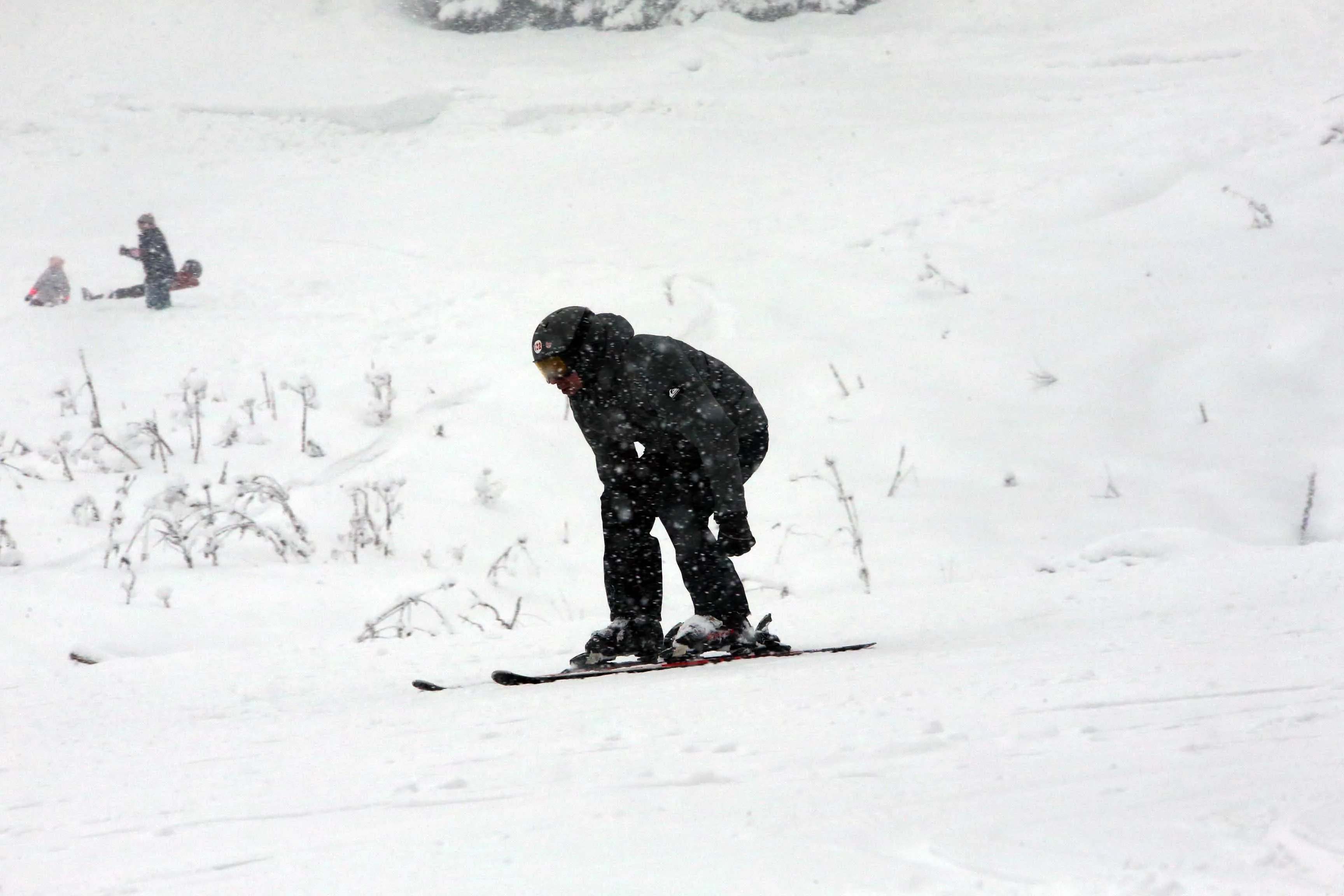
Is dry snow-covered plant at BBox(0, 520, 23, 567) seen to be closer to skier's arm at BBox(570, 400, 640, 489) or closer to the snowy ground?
the snowy ground

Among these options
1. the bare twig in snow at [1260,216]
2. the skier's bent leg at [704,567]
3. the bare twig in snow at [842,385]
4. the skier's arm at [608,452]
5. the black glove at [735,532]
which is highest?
the bare twig in snow at [1260,216]

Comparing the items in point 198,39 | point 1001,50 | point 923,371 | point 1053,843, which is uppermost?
point 198,39

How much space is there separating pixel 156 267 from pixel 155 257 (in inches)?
5.1

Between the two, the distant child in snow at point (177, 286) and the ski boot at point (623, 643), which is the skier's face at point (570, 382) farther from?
the distant child in snow at point (177, 286)

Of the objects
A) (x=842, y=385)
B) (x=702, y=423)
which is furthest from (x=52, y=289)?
(x=702, y=423)

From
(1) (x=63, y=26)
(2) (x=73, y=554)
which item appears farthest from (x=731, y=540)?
(1) (x=63, y=26)

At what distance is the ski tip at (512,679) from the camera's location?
393 cm

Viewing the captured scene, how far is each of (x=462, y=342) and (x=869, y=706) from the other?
9.36 metres

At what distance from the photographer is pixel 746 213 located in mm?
14641

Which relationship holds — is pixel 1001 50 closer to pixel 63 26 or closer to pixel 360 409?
pixel 360 409

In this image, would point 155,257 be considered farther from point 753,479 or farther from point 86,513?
point 753,479

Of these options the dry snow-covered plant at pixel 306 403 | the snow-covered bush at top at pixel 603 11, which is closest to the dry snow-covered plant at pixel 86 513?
the dry snow-covered plant at pixel 306 403

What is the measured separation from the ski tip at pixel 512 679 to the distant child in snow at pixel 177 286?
40.1 ft

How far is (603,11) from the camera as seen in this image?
22.1m
